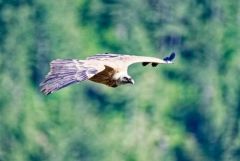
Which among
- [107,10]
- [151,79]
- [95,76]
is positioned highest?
[107,10]

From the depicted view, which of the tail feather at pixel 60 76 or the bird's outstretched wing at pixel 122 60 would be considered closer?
the tail feather at pixel 60 76

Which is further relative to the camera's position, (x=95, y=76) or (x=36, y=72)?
(x=36, y=72)

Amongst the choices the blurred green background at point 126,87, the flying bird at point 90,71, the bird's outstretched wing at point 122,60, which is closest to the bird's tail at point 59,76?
the flying bird at point 90,71

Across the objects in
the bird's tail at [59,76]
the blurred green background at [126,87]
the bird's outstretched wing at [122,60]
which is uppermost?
the blurred green background at [126,87]

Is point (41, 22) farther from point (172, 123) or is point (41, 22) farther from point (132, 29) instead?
point (172, 123)

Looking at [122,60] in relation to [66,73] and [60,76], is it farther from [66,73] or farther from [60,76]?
[60,76]

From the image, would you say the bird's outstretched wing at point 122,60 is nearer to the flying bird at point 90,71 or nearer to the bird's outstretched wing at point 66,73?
the flying bird at point 90,71

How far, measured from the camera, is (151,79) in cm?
5400

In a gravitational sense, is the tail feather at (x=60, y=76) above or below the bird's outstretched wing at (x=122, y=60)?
below

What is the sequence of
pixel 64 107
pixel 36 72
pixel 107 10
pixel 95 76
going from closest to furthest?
pixel 95 76 → pixel 64 107 → pixel 36 72 → pixel 107 10

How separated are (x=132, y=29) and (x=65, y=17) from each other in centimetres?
321

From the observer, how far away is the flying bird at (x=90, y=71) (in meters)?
14.9

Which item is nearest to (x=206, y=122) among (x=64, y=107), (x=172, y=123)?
(x=172, y=123)

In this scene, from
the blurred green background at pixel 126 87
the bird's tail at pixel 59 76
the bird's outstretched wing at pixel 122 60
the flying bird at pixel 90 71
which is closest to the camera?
the bird's tail at pixel 59 76
